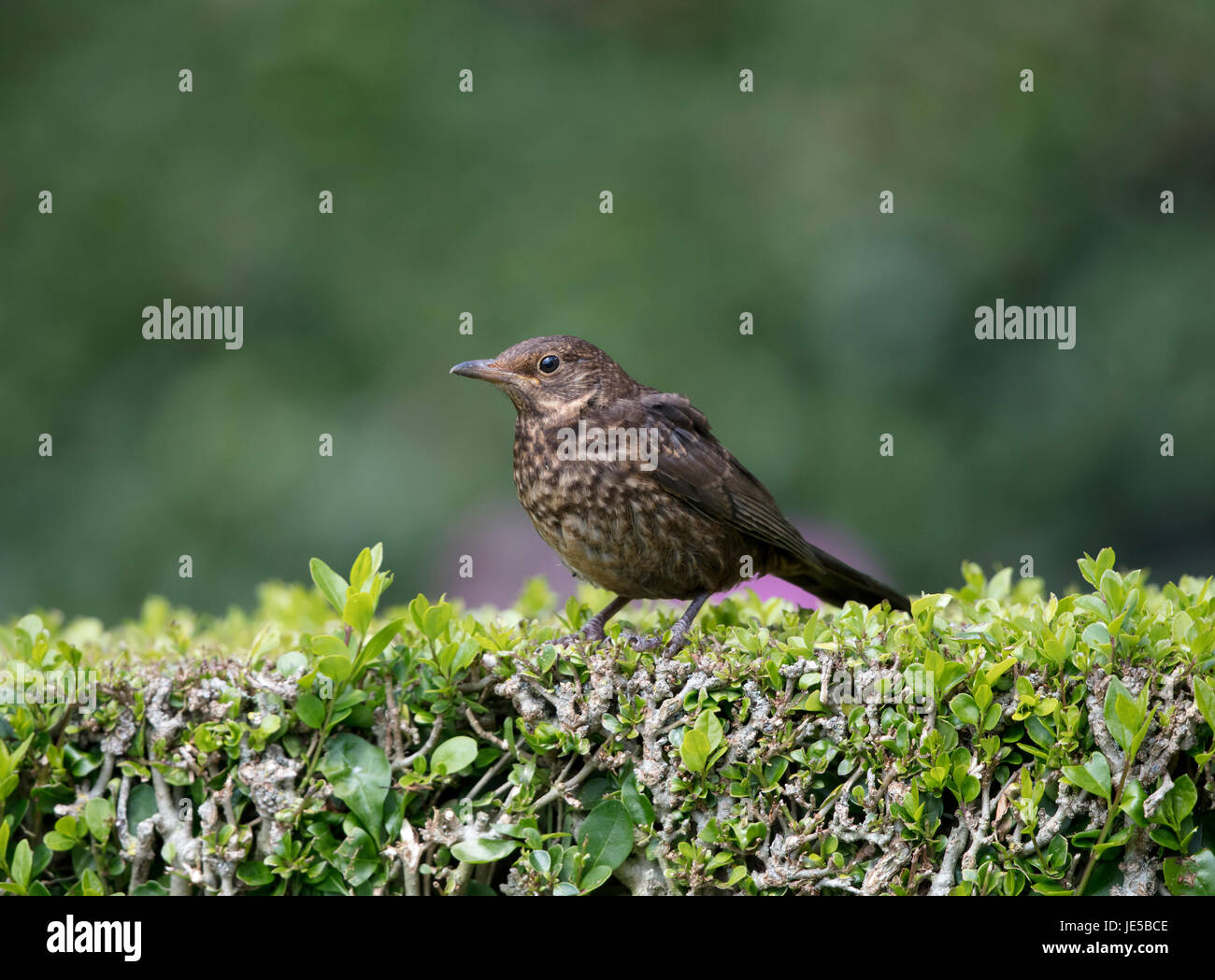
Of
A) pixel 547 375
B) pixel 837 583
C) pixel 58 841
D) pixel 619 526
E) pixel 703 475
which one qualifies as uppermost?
pixel 547 375

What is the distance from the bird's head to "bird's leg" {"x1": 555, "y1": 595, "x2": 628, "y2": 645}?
0.56 metres

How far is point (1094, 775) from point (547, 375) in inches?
70.5

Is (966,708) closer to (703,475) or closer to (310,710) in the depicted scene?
(703,475)

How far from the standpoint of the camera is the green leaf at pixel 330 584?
2.60 m

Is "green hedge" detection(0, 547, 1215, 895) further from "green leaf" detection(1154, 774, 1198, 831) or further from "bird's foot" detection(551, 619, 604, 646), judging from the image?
"bird's foot" detection(551, 619, 604, 646)

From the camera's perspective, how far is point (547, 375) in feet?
11.5

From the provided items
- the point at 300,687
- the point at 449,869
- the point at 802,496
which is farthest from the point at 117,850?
the point at 802,496

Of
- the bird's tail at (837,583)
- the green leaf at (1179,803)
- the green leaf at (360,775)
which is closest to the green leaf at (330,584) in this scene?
the green leaf at (360,775)

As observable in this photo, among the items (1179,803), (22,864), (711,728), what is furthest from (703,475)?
(22,864)

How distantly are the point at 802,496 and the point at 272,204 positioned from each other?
3071 mm

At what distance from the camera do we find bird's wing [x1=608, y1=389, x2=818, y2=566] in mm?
3373
